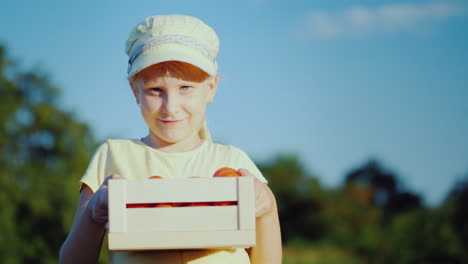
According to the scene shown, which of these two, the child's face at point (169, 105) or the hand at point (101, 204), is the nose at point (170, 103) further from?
the hand at point (101, 204)

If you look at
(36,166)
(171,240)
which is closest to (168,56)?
(171,240)

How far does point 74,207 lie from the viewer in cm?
2773

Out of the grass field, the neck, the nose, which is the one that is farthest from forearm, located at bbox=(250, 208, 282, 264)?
the grass field

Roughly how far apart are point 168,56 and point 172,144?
1.48 ft

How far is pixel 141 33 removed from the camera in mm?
3068

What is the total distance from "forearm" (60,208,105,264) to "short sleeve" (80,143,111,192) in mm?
171

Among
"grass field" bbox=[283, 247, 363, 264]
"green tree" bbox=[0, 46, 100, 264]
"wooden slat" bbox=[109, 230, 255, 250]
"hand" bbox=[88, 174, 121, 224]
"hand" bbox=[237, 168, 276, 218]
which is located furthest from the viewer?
"grass field" bbox=[283, 247, 363, 264]

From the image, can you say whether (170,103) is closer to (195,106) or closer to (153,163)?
(195,106)

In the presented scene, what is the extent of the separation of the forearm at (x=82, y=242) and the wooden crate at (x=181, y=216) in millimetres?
413

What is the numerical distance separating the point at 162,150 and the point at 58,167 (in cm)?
2905

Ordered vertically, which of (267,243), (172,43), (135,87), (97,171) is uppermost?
(172,43)

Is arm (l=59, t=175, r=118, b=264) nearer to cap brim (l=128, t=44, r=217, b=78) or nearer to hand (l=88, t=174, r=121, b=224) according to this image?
hand (l=88, t=174, r=121, b=224)

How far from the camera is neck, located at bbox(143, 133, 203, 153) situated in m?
3.08

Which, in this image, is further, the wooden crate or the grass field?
the grass field
